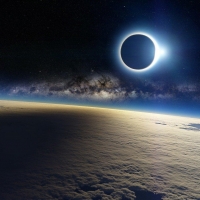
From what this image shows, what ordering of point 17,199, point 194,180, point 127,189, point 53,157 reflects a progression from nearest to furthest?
point 17,199 → point 127,189 → point 194,180 → point 53,157

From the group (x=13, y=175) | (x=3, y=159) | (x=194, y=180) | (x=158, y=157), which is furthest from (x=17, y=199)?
(x=158, y=157)

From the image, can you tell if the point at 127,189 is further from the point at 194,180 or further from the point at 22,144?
the point at 22,144

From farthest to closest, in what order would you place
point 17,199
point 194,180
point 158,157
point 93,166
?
point 158,157 < point 93,166 < point 194,180 < point 17,199

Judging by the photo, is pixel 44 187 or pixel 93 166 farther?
pixel 93 166

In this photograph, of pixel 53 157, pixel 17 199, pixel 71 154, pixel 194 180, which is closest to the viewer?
pixel 17 199

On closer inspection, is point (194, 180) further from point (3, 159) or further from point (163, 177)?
point (3, 159)

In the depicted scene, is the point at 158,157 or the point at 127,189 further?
the point at 158,157

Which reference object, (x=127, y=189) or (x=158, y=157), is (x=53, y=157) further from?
(x=158, y=157)

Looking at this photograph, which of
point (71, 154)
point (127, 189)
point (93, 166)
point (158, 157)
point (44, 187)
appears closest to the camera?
point (44, 187)

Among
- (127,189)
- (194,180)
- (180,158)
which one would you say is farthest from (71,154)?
(180,158)
